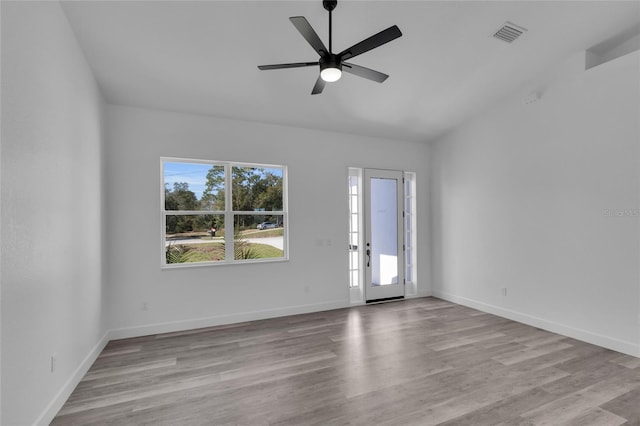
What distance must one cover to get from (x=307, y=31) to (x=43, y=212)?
90.9 inches

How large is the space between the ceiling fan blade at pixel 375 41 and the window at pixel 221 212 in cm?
Answer: 265

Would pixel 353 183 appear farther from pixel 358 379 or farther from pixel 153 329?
pixel 153 329

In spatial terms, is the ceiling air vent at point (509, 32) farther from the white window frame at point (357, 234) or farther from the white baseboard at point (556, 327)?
the white baseboard at point (556, 327)

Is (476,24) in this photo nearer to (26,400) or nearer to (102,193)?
(102,193)

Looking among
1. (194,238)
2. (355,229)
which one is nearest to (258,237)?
(194,238)

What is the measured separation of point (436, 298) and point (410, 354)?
2.71 metres

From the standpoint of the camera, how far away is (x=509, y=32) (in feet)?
10.9

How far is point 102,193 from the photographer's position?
3.67 m

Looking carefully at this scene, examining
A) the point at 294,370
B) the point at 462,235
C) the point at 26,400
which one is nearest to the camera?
the point at 26,400

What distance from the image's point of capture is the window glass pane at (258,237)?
457 centimetres

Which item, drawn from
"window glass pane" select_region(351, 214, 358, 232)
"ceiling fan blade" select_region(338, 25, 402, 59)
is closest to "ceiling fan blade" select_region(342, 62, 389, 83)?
"ceiling fan blade" select_region(338, 25, 402, 59)

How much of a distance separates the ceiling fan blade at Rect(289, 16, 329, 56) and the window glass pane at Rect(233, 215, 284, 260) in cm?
279

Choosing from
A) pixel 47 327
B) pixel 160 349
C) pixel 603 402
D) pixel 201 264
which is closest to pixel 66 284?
pixel 47 327

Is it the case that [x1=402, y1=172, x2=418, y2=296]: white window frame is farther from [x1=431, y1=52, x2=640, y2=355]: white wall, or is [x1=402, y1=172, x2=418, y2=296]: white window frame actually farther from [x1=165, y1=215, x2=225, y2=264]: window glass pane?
[x1=165, y1=215, x2=225, y2=264]: window glass pane
